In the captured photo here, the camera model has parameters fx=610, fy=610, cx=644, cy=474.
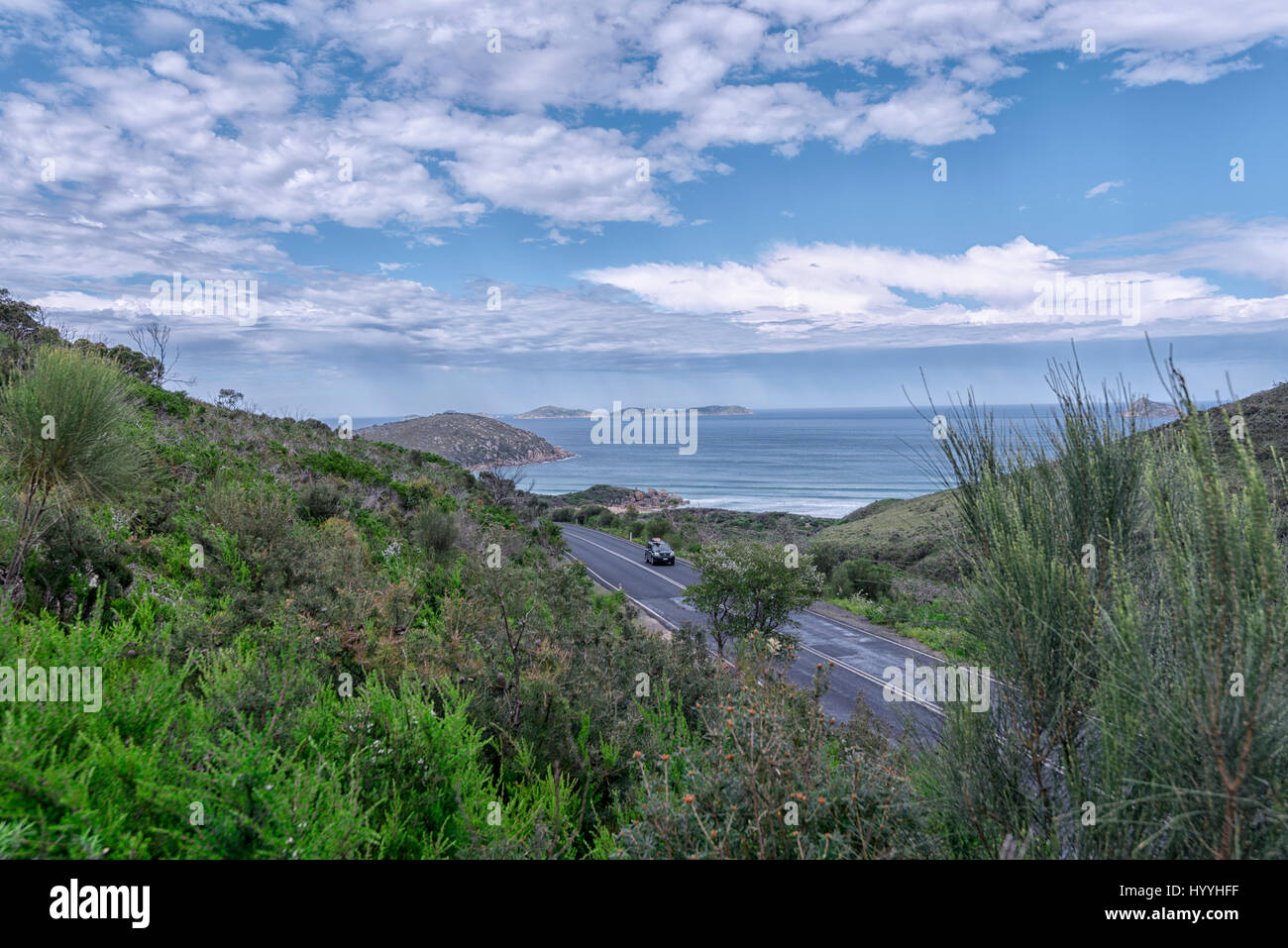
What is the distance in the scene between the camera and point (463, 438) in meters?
69.2

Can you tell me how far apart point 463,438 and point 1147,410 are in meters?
70.1

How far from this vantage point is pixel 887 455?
358 feet

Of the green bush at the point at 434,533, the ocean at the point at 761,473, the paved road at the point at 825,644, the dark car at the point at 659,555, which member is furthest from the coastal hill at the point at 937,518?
the dark car at the point at 659,555

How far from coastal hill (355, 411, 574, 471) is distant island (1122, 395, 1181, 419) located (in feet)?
179

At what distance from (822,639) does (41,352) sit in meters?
19.1

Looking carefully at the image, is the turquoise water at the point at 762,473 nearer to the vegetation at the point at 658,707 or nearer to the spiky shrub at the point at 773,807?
the vegetation at the point at 658,707

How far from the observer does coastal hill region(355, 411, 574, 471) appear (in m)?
62.7

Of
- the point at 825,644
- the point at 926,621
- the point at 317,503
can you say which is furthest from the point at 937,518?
the point at 825,644

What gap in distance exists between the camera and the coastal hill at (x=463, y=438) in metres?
62.7

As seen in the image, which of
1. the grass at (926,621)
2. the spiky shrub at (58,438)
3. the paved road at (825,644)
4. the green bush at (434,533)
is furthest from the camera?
the green bush at (434,533)

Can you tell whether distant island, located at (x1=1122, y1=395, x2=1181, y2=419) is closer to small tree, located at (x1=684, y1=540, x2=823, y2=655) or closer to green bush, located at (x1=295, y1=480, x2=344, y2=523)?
small tree, located at (x1=684, y1=540, x2=823, y2=655)

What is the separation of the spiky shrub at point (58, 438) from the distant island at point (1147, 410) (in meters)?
7.90

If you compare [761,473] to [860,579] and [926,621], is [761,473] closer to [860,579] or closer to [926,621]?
[860,579]
